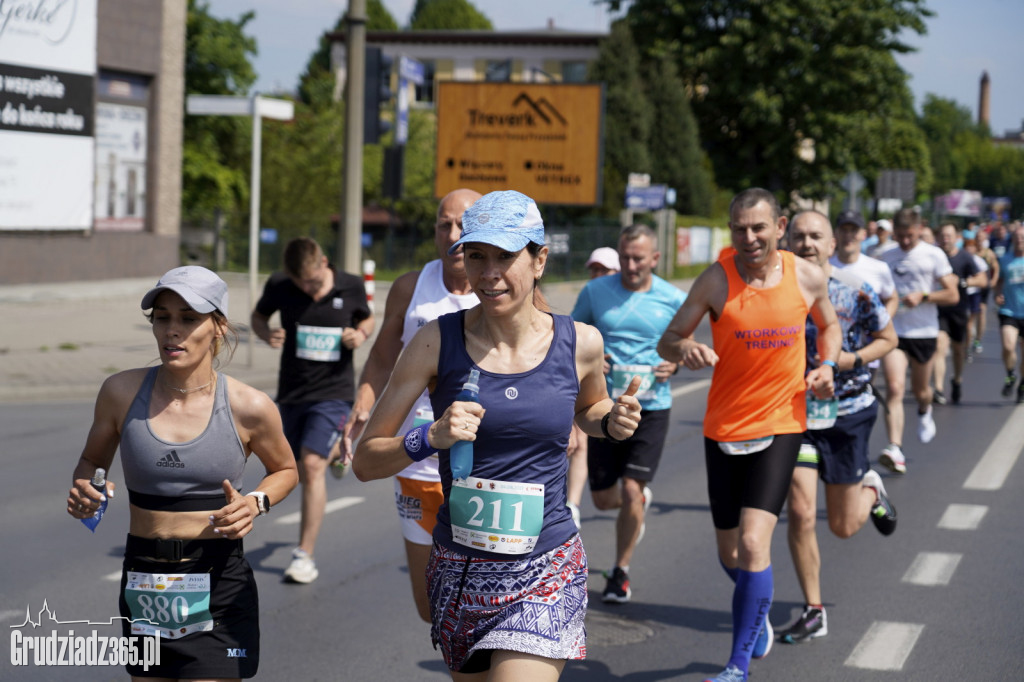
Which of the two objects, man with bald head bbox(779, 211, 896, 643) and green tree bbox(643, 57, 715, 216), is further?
green tree bbox(643, 57, 715, 216)

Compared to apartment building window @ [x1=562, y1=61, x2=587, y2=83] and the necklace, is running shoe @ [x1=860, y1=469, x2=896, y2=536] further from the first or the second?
apartment building window @ [x1=562, y1=61, x2=587, y2=83]

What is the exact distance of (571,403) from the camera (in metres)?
3.44

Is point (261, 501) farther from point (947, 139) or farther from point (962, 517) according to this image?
point (947, 139)

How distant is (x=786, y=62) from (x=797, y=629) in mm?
45244

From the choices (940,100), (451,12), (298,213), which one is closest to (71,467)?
(298,213)

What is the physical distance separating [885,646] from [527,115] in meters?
17.8

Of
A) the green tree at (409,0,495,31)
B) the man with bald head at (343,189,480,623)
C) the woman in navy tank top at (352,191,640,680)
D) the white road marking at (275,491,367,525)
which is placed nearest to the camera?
the woman in navy tank top at (352,191,640,680)

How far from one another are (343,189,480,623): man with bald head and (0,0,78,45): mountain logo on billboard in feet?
65.5

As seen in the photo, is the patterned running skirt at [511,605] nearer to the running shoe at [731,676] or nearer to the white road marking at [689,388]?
the running shoe at [731,676]

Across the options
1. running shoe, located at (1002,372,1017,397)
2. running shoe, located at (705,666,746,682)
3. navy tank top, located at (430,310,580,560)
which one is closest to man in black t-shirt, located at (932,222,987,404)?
running shoe, located at (1002,372,1017,397)

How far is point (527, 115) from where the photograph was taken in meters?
22.6

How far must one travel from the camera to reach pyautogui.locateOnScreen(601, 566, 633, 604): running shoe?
21.2ft

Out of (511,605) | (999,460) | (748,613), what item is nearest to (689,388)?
(999,460)

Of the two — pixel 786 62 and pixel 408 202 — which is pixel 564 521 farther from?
pixel 786 62
